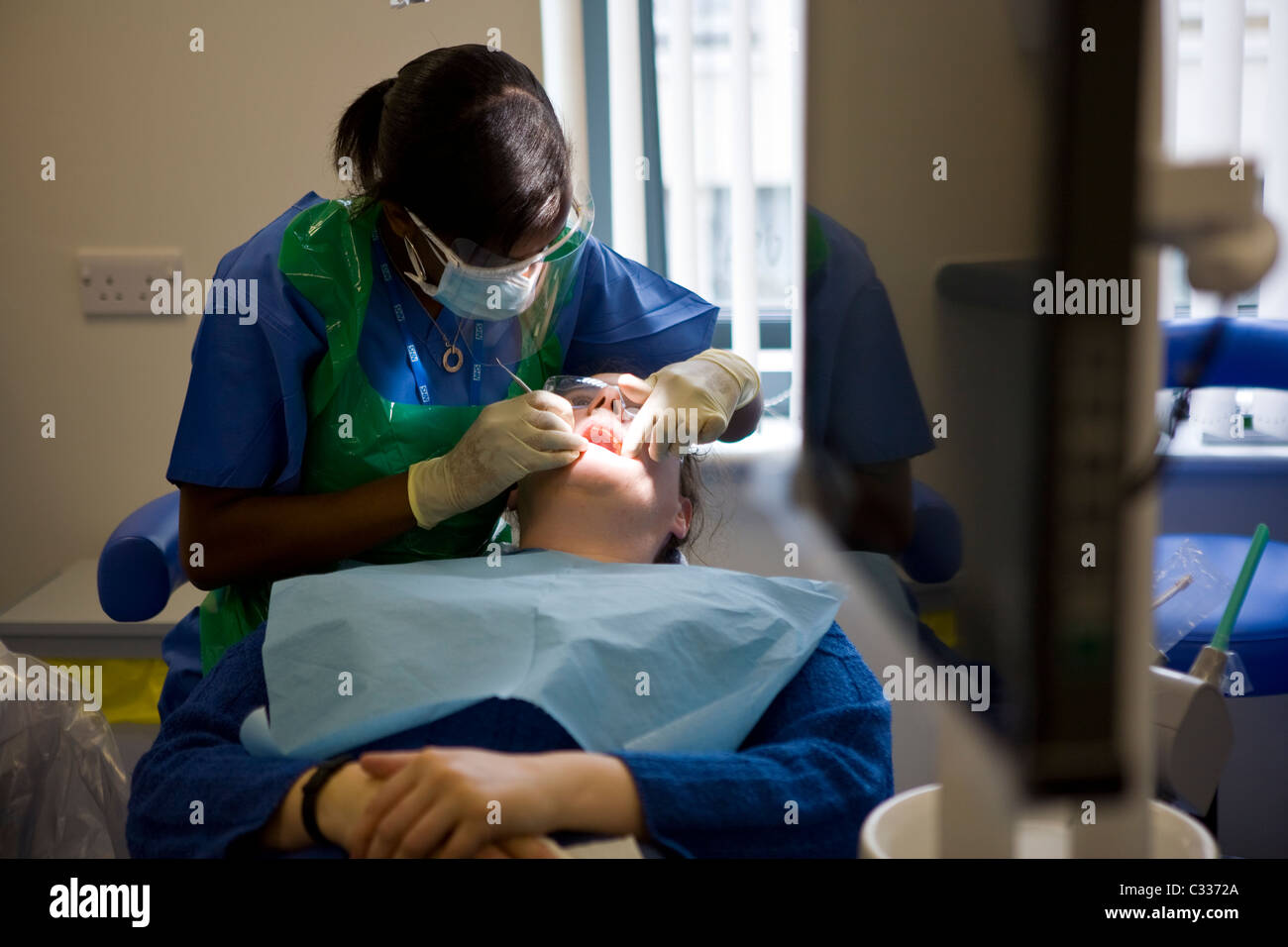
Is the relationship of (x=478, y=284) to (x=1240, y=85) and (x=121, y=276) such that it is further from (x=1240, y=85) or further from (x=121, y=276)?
(x=1240, y=85)

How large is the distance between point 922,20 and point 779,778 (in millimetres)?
596

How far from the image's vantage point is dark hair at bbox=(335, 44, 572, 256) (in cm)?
110

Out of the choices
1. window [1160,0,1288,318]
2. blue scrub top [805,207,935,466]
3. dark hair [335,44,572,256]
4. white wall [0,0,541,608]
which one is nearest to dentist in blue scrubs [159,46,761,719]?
dark hair [335,44,572,256]

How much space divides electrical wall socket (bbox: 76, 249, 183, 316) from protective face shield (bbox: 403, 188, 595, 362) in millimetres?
988

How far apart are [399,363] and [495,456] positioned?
21 cm

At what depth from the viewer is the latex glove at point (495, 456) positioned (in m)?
1.24

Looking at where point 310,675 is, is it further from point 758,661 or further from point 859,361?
point 859,361

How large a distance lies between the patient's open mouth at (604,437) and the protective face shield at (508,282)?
6.8 inches

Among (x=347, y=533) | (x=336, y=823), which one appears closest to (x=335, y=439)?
(x=347, y=533)

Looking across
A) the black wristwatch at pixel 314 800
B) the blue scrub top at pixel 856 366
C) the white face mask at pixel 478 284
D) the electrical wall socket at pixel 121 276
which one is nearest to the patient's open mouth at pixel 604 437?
the white face mask at pixel 478 284

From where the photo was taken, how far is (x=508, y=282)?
123 centimetres

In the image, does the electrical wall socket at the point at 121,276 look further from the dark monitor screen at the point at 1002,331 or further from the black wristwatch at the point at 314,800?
the dark monitor screen at the point at 1002,331

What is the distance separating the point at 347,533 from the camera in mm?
1298

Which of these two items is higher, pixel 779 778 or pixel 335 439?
pixel 335 439
